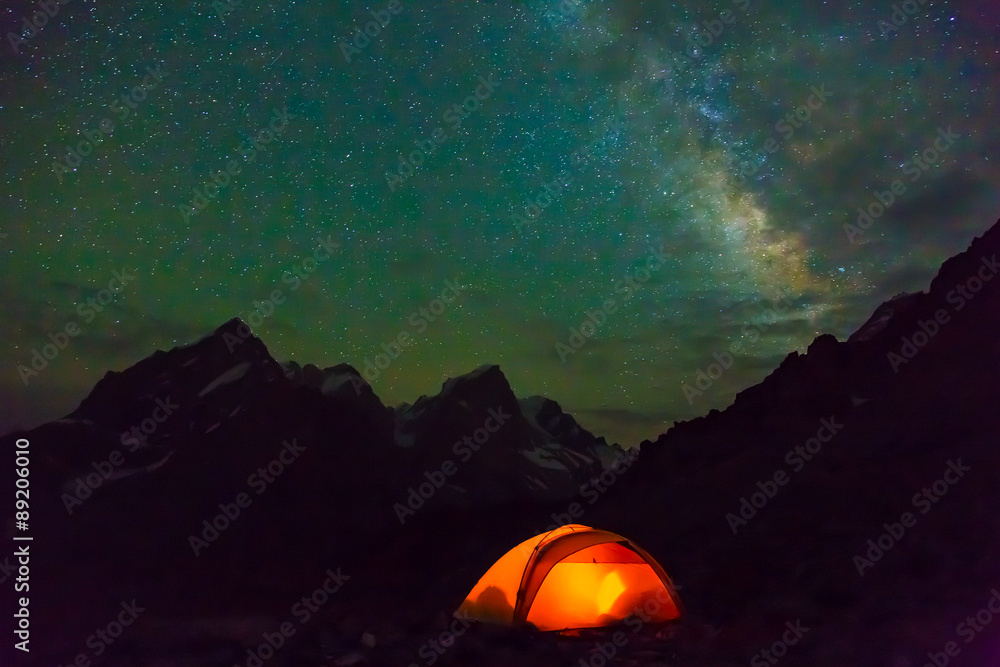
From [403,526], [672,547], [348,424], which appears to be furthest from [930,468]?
[348,424]
